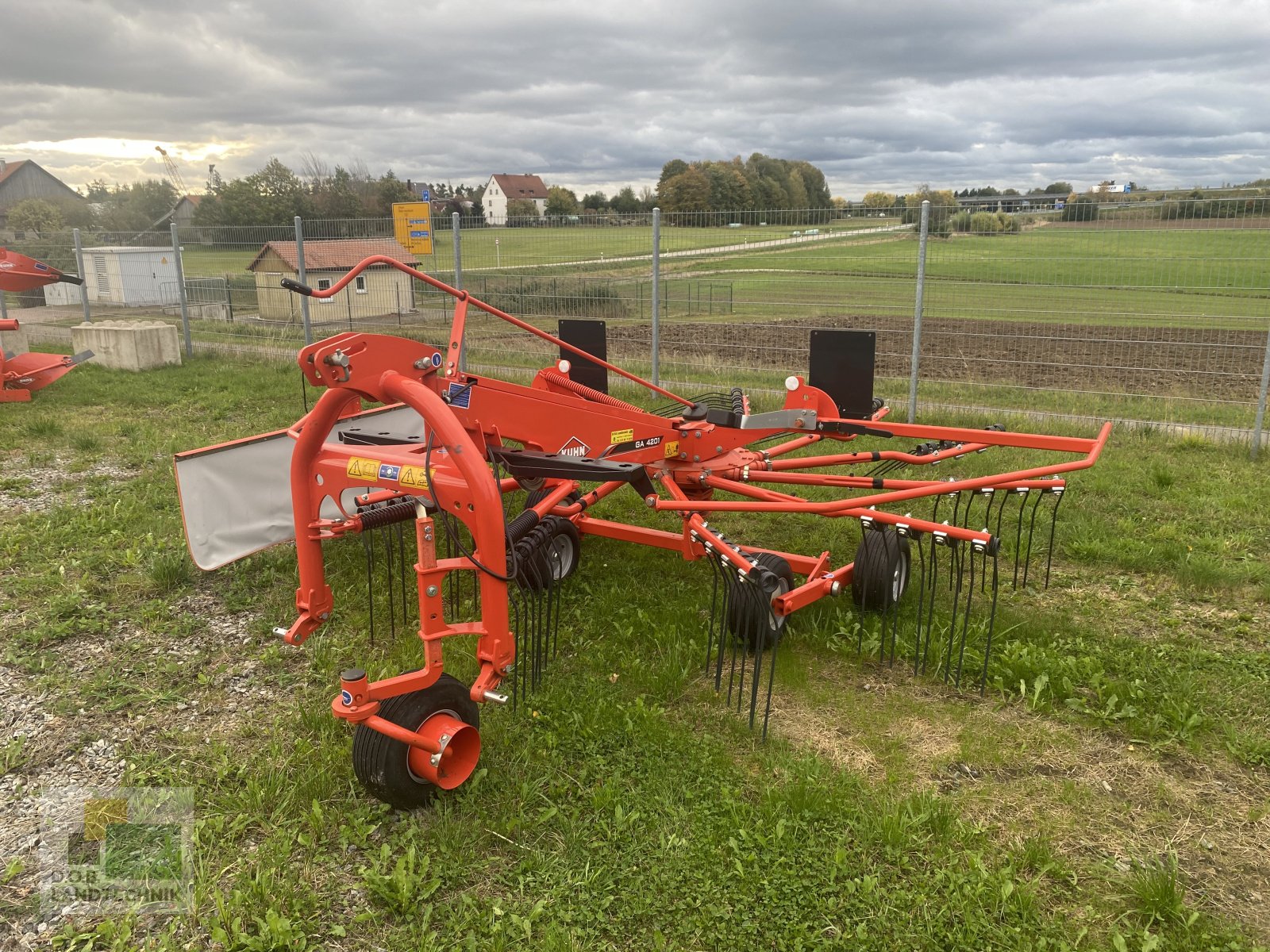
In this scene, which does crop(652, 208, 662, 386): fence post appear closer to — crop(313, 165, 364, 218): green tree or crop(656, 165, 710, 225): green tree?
crop(656, 165, 710, 225): green tree

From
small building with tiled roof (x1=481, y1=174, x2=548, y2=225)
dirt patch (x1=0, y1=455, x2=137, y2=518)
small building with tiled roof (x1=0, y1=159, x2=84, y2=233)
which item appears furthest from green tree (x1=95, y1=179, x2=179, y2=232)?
dirt patch (x1=0, y1=455, x2=137, y2=518)

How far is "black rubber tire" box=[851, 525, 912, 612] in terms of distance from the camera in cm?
479

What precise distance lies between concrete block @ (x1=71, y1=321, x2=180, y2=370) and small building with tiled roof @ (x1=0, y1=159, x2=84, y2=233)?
1980 inches

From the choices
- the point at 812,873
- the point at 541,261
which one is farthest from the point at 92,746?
the point at 541,261

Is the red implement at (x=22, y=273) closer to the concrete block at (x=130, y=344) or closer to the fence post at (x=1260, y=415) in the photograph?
the concrete block at (x=130, y=344)

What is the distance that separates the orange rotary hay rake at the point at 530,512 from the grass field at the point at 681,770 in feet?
0.74

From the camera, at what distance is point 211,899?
2.95 m

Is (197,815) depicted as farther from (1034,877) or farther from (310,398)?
(310,398)

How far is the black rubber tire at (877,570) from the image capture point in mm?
4789

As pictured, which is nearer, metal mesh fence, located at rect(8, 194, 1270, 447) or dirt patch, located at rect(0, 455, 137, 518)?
dirt patch, located at rect(0, 455, 137, 518)

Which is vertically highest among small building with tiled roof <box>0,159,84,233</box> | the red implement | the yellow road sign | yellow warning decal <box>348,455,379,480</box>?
small building with tiled roof <box>0,159,84,233</box>

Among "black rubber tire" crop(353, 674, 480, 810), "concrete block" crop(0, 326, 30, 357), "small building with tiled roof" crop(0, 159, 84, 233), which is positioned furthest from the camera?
"small building with tiled roof" crop(0, 159, 84, 233)
